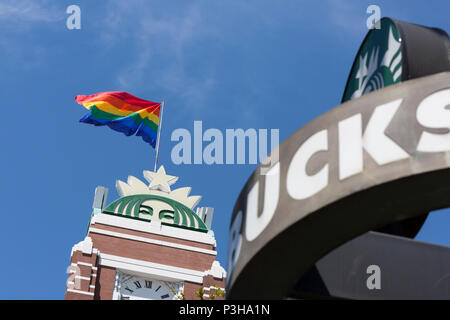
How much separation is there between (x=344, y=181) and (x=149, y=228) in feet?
82.5

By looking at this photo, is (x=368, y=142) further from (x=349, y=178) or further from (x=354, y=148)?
(x=349, y=178)

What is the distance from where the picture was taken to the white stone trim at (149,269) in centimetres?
2903

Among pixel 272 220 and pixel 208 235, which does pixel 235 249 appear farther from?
pixel 208 235

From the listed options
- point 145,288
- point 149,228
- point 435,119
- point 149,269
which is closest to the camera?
point 435,119

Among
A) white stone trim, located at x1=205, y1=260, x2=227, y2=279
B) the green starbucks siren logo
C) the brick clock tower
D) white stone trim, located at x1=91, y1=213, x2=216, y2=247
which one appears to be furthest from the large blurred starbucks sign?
white stone trim, located at x1=91, y1=213, x2=216, y2=247

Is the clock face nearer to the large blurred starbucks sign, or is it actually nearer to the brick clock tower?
the brick clock tower

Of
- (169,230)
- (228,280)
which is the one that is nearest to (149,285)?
(169,230)

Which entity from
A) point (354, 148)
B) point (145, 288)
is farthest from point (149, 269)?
point (354, 148)

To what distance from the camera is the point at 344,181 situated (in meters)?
5.47

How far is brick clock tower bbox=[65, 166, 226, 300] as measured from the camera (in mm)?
28516

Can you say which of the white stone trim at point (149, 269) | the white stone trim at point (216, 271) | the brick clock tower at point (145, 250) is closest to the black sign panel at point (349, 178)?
the brick clock tower at point (145, 250)

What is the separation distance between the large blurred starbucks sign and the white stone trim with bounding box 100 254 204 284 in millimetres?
23208

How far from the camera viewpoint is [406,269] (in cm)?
759

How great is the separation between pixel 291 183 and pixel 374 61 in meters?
3.75
